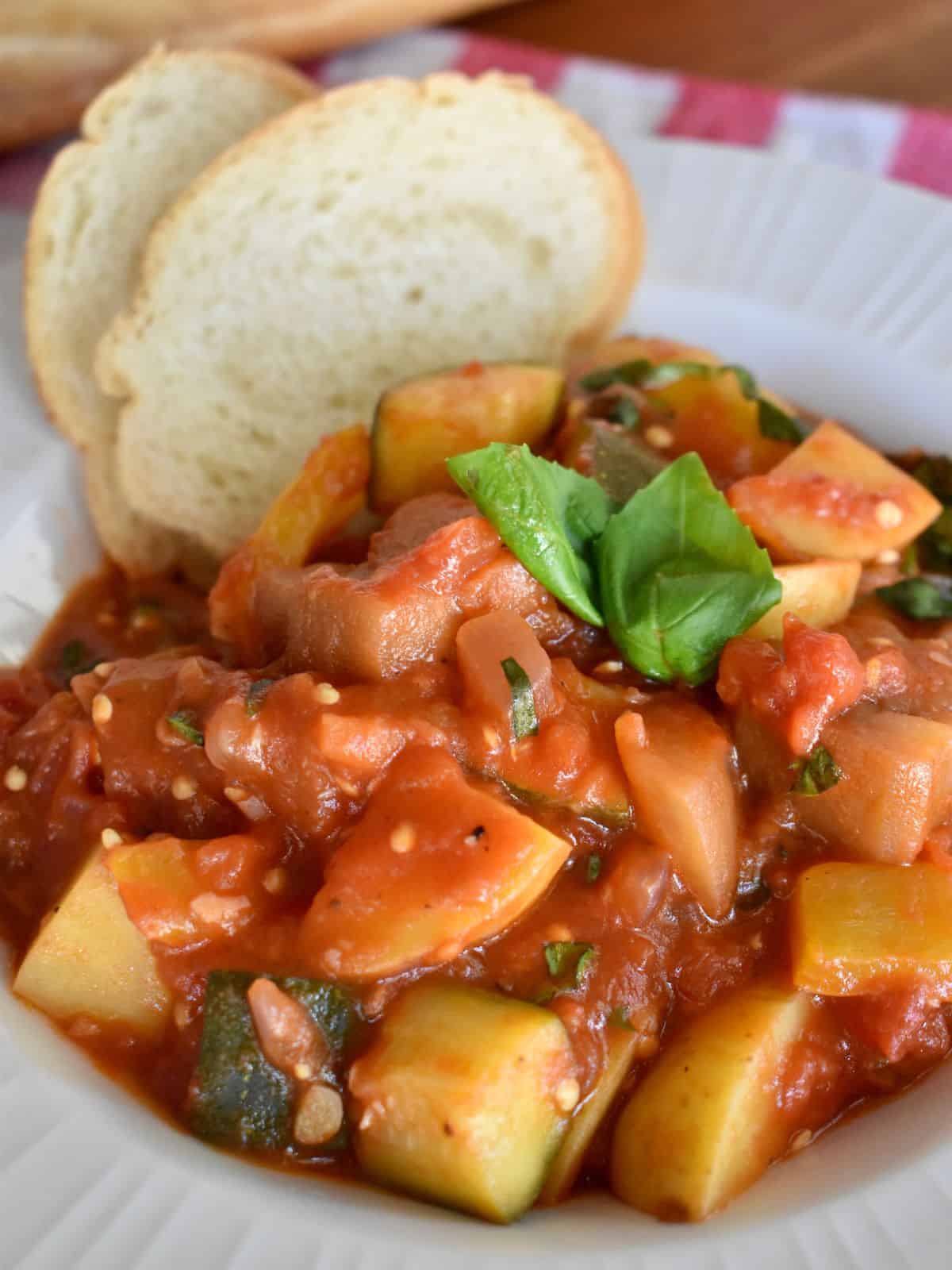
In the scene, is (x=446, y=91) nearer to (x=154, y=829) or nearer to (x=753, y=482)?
(x=753, y=482)

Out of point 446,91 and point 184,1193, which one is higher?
point 446,91

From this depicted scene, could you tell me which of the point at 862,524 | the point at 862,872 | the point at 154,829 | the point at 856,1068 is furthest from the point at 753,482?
the point at 154,829

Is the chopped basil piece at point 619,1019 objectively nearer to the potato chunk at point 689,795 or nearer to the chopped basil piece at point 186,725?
the potato chunk at point 689,795

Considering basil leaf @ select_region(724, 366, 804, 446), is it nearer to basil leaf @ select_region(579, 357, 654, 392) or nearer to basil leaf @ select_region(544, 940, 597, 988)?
basil leaf @ select_region(579, 357, 654, 392)

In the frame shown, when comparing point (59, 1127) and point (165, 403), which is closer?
point (59, 1127)

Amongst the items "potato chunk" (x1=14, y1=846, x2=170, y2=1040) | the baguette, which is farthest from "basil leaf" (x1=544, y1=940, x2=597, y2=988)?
the baguette

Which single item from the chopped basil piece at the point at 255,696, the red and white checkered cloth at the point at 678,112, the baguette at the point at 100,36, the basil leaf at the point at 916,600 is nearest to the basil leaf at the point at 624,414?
the basil leaf at the point at 916,600

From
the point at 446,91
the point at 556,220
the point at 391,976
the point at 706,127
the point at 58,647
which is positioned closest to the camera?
the point at 391,976

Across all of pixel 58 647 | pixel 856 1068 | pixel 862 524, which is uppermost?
pixel 862 524
